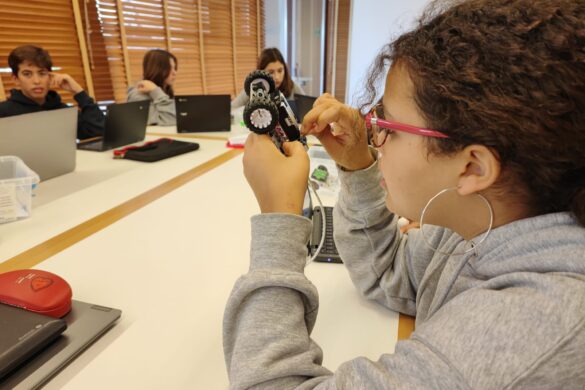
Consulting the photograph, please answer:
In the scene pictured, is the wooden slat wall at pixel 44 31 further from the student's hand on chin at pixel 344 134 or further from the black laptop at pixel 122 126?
the student's hand on chin at pixel 344 134

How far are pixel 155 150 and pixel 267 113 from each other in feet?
4.33

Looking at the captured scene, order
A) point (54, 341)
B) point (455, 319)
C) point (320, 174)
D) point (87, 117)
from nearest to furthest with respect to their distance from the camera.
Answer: point (455, 319) < point (54, 341) < point (320, 174) < point (87, 117)

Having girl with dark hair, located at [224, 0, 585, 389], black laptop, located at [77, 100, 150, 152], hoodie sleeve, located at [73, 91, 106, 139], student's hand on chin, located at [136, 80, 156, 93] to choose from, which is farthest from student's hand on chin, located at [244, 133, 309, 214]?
student's hand on chin, located at [136, 80, 156, 93]

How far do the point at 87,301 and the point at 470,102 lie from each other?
769 millimetres

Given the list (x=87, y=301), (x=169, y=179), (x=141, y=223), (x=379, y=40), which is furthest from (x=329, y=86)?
(x=87, y=301)

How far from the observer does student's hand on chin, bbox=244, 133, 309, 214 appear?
569 mm

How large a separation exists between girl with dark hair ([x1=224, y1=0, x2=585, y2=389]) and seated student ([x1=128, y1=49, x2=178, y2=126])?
2.22 metres

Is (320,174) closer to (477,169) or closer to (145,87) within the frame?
(477,169)

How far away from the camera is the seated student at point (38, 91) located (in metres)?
2.06

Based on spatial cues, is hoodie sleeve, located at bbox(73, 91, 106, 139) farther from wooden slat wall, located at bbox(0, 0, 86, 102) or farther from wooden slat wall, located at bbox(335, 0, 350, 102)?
wooden slat wall, located at bbox(335, 0, 350, 102)

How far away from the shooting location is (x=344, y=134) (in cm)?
80

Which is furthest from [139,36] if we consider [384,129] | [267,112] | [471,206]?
[471,206]

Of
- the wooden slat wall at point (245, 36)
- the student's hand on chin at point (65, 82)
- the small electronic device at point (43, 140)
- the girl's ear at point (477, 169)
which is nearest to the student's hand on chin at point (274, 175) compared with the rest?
the girl's ear at point (477, 169)

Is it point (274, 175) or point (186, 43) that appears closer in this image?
point (274, 175)
